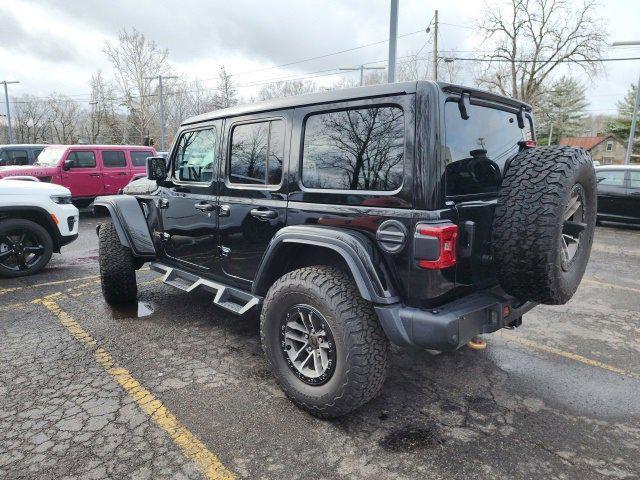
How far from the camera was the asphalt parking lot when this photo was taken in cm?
232

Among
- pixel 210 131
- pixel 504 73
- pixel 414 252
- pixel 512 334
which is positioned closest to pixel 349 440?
pixel 414 252

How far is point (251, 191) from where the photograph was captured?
130 inches

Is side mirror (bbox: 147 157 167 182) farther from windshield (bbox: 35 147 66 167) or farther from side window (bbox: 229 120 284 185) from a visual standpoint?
windshield (bbox: 35 147 66 167)

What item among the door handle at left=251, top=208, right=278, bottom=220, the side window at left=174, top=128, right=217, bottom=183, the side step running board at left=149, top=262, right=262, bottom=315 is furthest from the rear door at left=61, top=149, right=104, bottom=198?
the door handle at left=251, top=208, right=278, bottom=220

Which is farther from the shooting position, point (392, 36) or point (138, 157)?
point (138, 157)

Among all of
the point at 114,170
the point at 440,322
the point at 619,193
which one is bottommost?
the point at 440,322

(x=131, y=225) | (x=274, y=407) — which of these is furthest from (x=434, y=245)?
(x=131, y=225)

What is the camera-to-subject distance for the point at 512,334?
4.09 metres

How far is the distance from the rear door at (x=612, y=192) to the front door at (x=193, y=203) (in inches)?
387

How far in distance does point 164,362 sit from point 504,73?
33827mm

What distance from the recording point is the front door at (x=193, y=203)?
3.72 m

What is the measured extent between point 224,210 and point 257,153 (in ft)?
1.78

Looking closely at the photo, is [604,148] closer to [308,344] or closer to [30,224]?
[30,224]

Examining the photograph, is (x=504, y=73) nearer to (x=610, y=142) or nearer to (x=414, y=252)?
(x=414, y=252)
